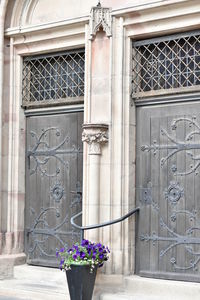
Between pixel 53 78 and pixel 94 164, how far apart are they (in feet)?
5.70

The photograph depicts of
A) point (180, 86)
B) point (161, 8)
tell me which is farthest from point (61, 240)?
point (161, 8)

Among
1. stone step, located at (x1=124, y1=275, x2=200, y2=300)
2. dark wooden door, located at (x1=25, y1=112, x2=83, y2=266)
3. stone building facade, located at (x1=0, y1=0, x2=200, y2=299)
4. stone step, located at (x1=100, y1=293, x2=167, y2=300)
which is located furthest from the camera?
dark wooden door, located at (x1=25, y1=112, x2=83, y2=266)

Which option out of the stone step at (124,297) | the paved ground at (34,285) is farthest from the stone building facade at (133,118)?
the paved ground at (34,285)

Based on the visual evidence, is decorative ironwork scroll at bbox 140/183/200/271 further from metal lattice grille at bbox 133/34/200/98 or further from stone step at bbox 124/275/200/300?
metal lattice grille at bbox 133/34/200/98

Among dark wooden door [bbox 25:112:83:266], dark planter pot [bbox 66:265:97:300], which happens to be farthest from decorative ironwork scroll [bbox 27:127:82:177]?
dark planter pot [bbox 66:265:97:300]

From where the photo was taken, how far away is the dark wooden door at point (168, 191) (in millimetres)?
7465

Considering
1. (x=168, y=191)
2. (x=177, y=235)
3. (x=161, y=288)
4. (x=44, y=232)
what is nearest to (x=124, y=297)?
(x=161, y=288)

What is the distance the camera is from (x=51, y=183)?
8.83 meters

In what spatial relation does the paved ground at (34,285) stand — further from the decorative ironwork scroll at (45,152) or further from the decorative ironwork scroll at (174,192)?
the decorative ironwork scroll at (174,192)

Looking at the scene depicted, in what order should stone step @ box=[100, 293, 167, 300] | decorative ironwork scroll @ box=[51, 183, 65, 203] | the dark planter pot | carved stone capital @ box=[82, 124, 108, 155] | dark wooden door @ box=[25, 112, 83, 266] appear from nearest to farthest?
the dark planter pot
stone step @ box=[100, 293, 167, 300]
carved stone capital @ box=[82, 124, 108, 155]
dark wooden door @ box=[25, 112, 83, 266]
decorative ironwork scroll @ box=[51, 183, 65, 203]

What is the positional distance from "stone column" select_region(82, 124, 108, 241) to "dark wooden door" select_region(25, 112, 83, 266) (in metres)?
0.69

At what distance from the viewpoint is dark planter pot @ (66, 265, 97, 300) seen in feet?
23.2

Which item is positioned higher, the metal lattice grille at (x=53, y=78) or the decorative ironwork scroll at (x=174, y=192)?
the metal lattice grille at (x=53, y=78)

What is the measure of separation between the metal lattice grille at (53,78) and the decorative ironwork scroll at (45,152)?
0.47 meters
